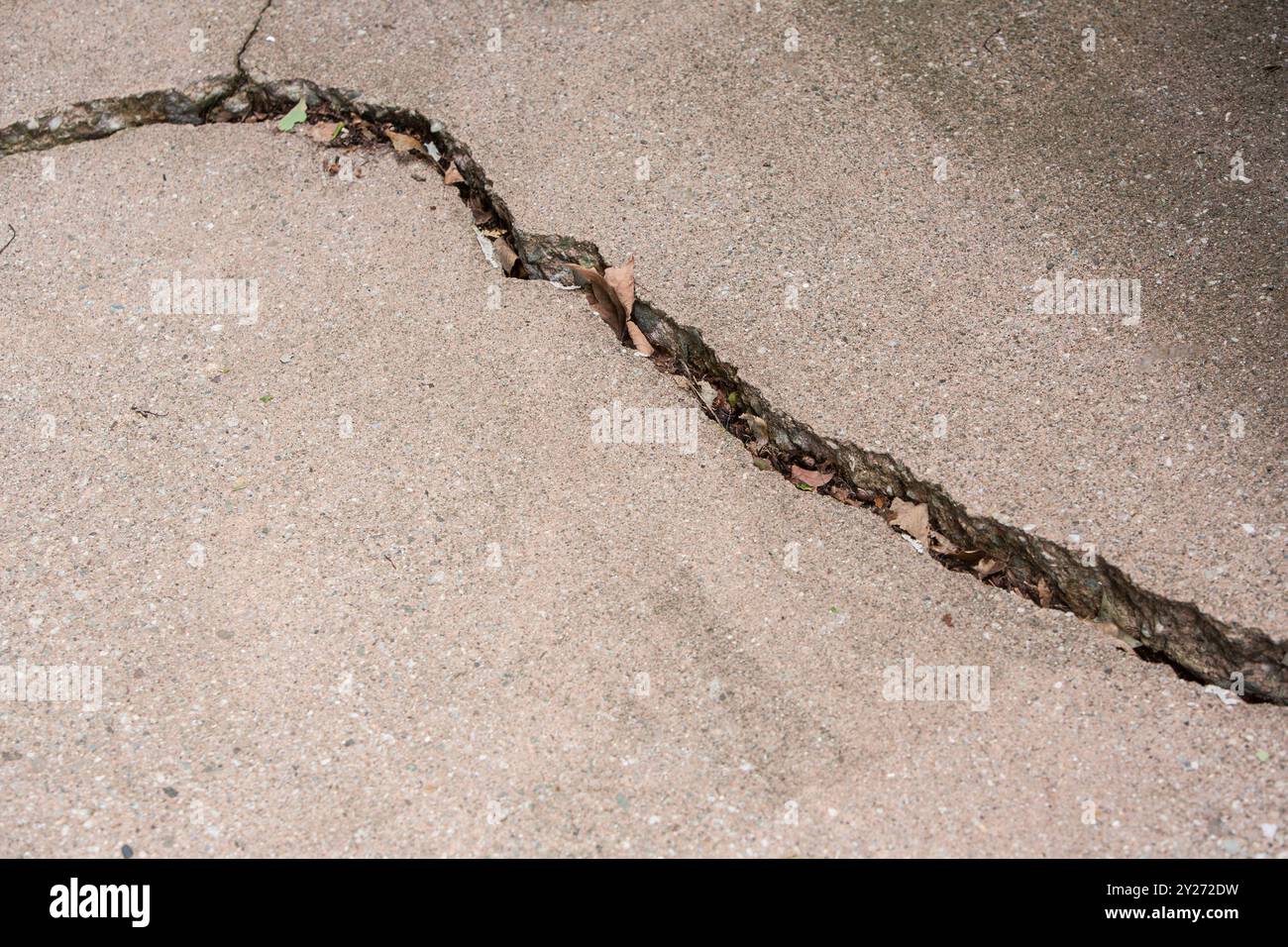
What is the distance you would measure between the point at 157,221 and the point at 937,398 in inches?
91.6

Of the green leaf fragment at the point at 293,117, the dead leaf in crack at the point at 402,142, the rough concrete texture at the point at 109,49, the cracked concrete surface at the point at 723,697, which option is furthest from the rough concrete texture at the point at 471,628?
the rough concrete texture at the point at 109,49

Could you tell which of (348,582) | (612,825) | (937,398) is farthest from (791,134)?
(612,825)

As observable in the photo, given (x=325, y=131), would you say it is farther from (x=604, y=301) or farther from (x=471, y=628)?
(x=471, y=628)

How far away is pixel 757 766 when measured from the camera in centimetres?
241

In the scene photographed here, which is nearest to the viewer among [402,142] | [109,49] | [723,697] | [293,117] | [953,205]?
[723,697]

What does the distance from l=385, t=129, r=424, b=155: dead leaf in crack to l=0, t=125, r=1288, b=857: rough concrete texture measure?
0.44 m

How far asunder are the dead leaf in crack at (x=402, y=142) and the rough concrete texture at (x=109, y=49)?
648 mm

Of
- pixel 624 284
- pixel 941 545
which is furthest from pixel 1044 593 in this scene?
pixel 624 284

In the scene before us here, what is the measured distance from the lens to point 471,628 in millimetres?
2637

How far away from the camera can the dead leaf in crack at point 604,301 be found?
10.6ft

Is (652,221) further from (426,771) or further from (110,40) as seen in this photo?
(110,40)

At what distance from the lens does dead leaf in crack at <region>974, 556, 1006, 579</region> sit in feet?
8.92

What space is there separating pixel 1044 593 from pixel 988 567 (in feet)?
0.44

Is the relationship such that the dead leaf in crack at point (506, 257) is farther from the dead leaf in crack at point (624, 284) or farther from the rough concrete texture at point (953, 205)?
the dead leaf in crack at point (624, 284)
